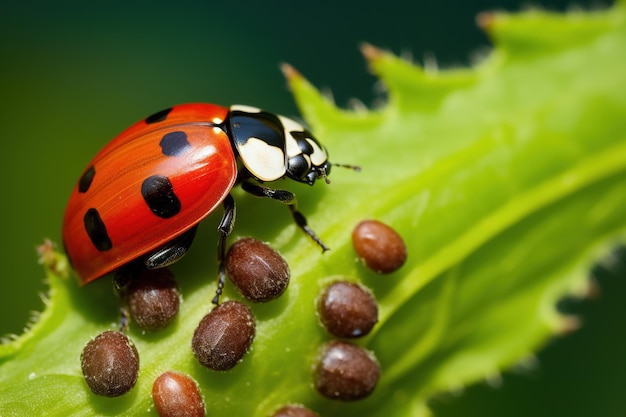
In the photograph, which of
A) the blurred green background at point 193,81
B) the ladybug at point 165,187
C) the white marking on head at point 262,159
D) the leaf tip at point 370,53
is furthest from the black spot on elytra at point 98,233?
the blurred green background at point 193,81

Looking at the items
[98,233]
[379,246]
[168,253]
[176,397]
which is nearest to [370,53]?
[379,246]

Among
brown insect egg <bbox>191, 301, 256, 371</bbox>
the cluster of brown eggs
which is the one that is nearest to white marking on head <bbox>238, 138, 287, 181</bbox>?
the cluster of brown eggs

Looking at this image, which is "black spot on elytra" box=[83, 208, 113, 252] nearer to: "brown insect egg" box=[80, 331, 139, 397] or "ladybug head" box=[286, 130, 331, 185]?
"brown insect egg" box=[80, 331, 139, 397]

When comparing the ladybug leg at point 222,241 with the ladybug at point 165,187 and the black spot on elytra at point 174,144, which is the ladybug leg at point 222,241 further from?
the black spot on elytra at point 174,144

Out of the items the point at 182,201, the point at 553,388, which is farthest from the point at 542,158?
the point at 553,388

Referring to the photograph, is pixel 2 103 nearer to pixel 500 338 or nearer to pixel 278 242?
pixel 278 242
